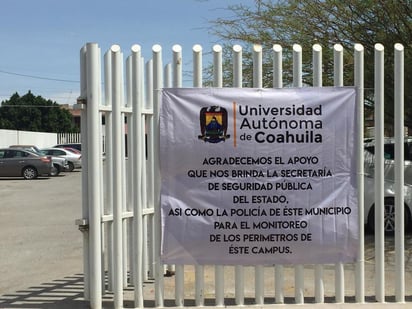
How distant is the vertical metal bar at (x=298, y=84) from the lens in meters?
5.22

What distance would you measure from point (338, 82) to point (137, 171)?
2012 mm

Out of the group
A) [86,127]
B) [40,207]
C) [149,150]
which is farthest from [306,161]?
[40,207]

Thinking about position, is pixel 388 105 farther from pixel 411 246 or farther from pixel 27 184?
pixel 27 184

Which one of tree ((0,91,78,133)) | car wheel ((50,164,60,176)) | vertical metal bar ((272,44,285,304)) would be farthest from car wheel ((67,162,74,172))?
tree ((0,91,78,133))

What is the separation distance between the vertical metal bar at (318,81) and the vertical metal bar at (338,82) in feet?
0.45

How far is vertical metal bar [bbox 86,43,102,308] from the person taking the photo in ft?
17.3

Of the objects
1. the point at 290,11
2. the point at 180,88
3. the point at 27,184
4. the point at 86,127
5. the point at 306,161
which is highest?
the point at 290,11

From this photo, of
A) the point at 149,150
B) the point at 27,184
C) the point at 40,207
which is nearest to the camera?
the point at 149,150

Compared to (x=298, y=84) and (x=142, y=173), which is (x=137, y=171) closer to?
(x=142, y=173)

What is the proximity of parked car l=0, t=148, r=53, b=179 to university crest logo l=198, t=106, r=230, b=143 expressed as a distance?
22.9m

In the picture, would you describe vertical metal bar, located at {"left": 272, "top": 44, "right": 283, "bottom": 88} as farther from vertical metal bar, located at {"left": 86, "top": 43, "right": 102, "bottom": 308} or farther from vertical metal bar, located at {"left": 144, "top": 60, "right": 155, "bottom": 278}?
vertical metal bar, located at {"left": 86, "top": 43, "right": 102, "bottom": 308}

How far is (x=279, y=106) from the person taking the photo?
17.1 ft

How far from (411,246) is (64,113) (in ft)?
241

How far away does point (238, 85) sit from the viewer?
5.23 m
